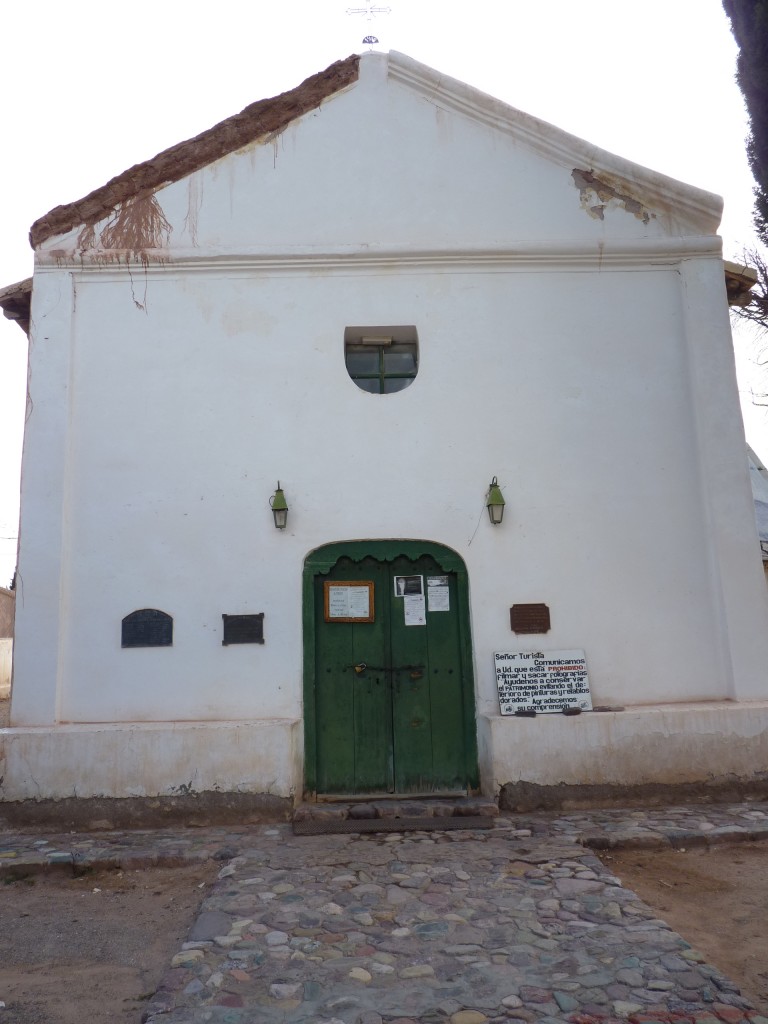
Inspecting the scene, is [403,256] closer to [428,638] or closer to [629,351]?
[629,351]

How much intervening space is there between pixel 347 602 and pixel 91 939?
10.3 ft

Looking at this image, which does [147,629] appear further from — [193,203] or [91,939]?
[193,203]

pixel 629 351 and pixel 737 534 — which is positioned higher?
pixel 629 351

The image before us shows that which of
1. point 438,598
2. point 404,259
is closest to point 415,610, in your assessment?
point 438,598

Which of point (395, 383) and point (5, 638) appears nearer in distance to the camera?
point (395, 383)

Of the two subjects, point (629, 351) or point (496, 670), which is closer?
point (496, 670)

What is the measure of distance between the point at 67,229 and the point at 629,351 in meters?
5.30

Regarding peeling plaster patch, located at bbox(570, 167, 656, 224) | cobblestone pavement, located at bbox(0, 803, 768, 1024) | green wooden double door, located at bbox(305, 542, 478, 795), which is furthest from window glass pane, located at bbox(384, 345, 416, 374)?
cobblestone pavement, located at bbox(0, 803, 768, 1024)

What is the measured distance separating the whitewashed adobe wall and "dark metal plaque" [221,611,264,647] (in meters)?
0.08

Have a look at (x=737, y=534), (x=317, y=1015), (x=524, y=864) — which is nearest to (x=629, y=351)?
(x=737, y=534)

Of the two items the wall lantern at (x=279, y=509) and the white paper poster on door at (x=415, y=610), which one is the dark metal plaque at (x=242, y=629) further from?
the white paper poster on door at (x=415, y=610)

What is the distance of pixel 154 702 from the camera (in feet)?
21.0

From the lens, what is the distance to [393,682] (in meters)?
6.57

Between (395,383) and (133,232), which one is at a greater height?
(133,232)
